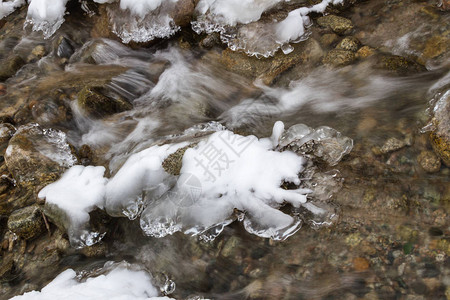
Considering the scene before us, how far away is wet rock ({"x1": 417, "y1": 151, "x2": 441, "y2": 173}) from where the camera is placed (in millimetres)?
2996

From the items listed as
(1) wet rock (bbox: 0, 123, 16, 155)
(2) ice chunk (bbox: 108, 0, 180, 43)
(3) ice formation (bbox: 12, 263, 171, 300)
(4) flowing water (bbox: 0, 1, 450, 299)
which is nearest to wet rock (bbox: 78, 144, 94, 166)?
(4) flowing water (bbox: 0, 1, 450, 299)

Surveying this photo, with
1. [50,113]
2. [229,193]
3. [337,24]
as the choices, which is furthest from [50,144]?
[337,24]

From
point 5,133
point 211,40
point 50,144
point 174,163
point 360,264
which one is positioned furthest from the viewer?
point 211,40

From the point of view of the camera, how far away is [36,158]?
12.8 feet

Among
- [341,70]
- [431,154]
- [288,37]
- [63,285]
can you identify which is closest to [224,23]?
[288,37]

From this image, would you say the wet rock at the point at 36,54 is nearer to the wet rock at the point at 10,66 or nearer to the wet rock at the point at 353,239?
the wet rock at the point at 10,66

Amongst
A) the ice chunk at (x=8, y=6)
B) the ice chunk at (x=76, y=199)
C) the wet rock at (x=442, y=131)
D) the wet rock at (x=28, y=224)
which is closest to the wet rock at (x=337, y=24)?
the wet rock at (x=442, y=131)

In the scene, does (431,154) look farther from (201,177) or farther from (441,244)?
(201,177)

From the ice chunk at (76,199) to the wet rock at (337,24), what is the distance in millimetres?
3425

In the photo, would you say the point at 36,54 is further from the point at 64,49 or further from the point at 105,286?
the point at 105,286

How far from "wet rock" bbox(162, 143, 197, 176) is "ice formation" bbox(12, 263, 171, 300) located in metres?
1.02

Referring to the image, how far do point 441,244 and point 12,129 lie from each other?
5.27 m

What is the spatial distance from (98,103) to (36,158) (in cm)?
104

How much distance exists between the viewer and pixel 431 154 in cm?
304
